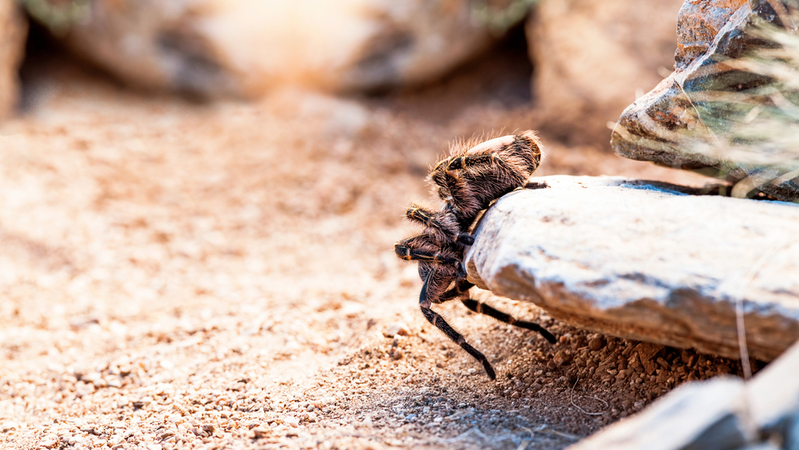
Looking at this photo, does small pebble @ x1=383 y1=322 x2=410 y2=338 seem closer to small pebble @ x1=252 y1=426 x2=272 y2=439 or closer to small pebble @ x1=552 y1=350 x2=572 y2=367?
small pebble @ x1=552 y1=350 x2=572 y2=367

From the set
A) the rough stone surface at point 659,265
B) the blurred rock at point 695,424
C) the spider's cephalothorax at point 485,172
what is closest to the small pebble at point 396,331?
the spider's cephalothorax at point 485,172

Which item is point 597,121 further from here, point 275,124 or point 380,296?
point 275,124

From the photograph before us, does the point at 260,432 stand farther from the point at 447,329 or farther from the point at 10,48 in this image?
the point at 10,48

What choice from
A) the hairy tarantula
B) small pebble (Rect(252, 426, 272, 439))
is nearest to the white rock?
the hairy tarantula

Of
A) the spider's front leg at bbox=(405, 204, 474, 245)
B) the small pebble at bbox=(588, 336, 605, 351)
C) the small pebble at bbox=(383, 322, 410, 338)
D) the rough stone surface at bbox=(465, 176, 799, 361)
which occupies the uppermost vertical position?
the spider's front leg at bbox=(405, 204, 474, 245)

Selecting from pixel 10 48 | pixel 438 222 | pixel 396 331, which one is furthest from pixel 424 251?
pixel 10 48

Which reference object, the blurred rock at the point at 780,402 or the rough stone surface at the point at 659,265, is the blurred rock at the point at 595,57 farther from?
the blurred rock at the point at 780,402

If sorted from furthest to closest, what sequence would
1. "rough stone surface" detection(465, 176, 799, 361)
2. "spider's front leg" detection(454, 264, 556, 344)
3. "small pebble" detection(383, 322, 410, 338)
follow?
"small pebble" detection(383, 322, 410, 338) < "spider's front leg" detection(454, 264, 556, 344) < "rough stone surface" detection(465, 176, 799, 361)
